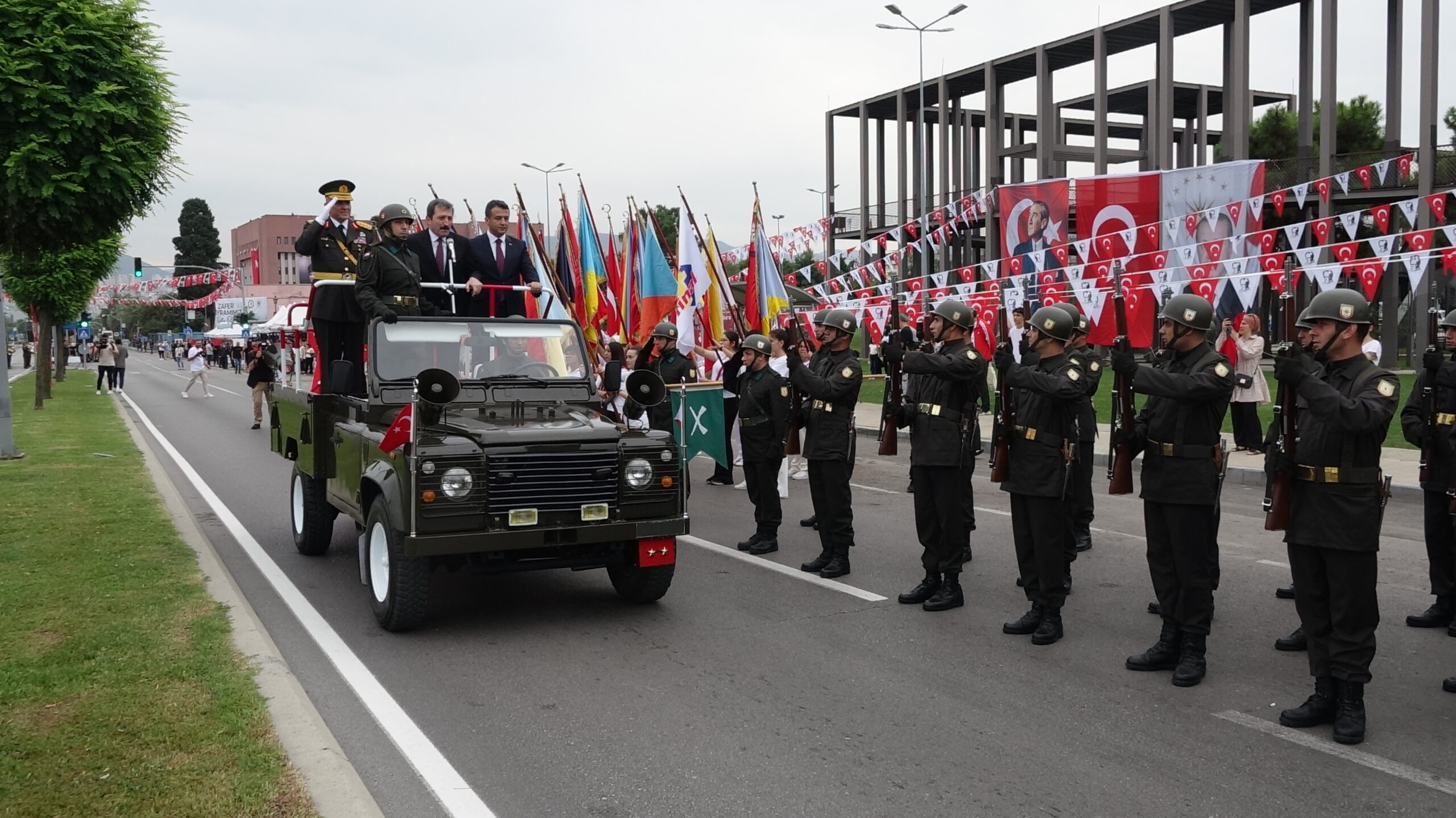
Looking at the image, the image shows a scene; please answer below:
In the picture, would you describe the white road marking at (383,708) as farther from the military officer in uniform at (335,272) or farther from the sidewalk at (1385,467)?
the sidewalk at (1385,467)

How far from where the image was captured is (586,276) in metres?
16.1

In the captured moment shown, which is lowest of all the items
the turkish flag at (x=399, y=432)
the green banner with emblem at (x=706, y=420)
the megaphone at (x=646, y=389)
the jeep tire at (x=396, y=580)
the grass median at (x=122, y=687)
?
the grass median at (x=122, y=687)

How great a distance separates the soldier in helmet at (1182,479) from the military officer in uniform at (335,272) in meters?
5.50

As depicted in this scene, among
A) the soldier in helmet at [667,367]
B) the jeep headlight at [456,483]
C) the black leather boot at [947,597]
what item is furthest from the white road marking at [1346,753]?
the soldier in helmet at [667,367]

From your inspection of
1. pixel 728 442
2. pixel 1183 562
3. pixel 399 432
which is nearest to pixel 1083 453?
pixel 1183 562

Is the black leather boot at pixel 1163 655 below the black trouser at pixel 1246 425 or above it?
below

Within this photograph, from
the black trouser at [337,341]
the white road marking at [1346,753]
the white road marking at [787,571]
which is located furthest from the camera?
the black trouser at [337,341]

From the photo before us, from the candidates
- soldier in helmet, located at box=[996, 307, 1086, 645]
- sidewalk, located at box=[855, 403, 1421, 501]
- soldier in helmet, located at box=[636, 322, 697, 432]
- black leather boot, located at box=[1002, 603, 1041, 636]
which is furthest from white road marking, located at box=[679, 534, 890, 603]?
sidewalk, located at box=[855, 403, 1421, 501]

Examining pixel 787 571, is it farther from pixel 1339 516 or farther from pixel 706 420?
pixel 706 420

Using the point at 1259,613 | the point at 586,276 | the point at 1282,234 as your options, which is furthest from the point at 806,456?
the point at 1282,234

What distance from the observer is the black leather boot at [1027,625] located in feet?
21.9

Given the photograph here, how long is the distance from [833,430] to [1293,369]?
3859mm

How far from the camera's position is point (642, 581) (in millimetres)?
7242

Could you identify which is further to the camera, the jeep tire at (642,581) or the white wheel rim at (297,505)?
the white wheel rim at (297,505)
